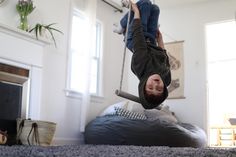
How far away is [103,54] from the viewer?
5816 millimetres

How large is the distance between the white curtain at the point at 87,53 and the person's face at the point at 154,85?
8.99 feet

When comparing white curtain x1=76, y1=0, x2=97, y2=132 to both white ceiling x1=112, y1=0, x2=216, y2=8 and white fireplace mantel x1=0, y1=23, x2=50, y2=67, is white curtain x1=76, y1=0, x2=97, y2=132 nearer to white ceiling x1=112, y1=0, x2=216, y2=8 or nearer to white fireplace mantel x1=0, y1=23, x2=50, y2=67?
white ceiling x1=112, y1=0, x2=216, y2=8

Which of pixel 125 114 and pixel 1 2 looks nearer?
pixel 1 2

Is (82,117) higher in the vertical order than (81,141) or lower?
higher

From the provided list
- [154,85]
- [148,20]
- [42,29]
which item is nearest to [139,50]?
[154,85]

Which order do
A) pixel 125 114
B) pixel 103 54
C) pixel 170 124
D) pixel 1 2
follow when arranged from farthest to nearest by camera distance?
pixel 103 54 → pixel 125 114 → pixel 170 124 → pixel 1 2

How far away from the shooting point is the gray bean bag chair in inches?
174

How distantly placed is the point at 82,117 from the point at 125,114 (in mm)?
642

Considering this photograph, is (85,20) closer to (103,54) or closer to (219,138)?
(103,54)

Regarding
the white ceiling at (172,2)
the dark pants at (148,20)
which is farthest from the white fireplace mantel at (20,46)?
the white ceiling at (172,2)

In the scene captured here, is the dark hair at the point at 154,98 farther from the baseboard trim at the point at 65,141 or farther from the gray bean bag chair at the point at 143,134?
the baseboard trim at the point at 65,141

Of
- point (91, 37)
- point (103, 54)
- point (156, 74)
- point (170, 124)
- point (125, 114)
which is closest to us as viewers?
point (156, 74)

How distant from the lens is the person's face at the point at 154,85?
8.07ft

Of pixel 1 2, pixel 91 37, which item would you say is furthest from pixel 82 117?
pixel 1 2
